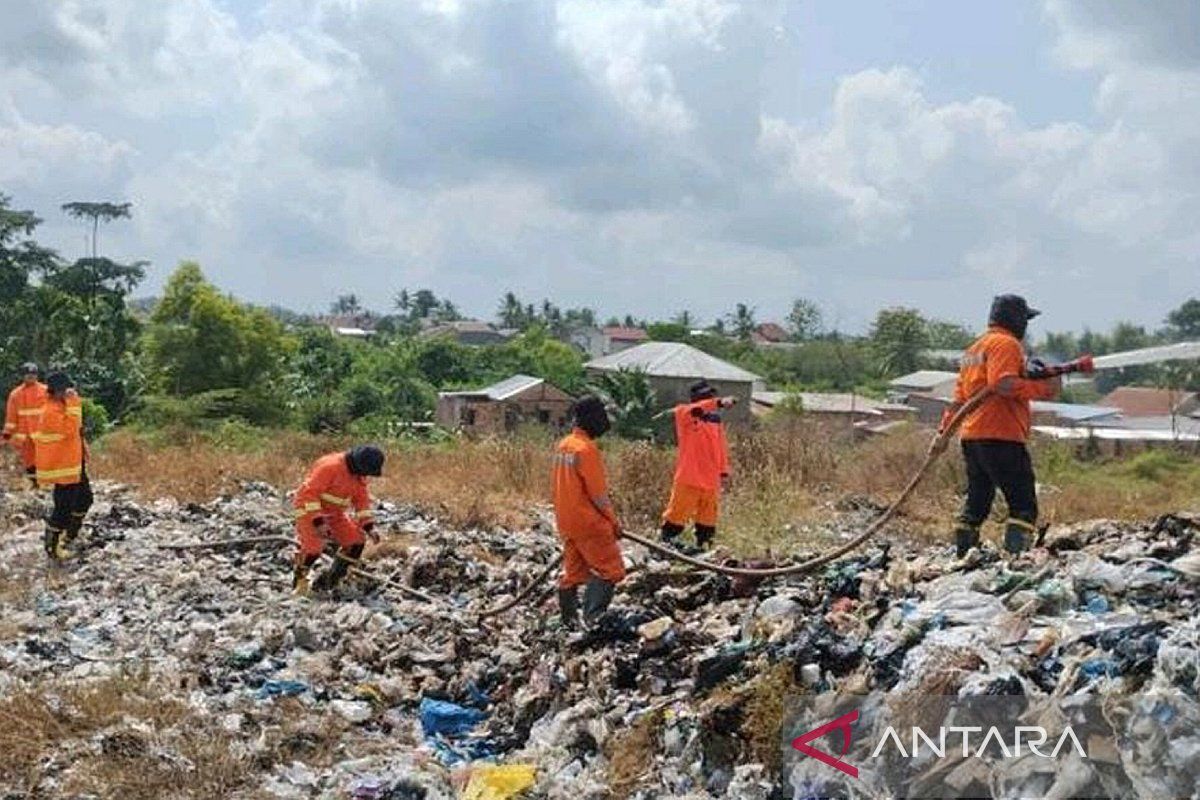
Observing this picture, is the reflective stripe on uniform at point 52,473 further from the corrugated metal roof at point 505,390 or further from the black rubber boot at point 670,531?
the corrugated metal roof at point 505,390

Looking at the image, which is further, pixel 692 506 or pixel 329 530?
pixel 692 506

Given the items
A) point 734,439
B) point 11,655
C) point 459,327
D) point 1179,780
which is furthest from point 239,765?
point 459,327

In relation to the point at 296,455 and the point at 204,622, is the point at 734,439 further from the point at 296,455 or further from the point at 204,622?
the point at 204,622

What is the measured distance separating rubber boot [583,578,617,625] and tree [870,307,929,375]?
68329 mm

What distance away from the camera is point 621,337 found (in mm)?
91438

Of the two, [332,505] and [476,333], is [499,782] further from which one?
[476,333]

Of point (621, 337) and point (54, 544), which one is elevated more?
point (621, 337)

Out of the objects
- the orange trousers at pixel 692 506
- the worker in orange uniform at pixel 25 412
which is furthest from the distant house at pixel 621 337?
the orange trousers at pixel 692 506

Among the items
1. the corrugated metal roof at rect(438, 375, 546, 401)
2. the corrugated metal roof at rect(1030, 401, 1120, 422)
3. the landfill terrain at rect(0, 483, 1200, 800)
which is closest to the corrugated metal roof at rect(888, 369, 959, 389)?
the corrugated metal roof at rect(1030, 401, 1120, 422)

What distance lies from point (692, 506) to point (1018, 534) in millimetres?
3025

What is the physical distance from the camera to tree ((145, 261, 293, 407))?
1350 inches

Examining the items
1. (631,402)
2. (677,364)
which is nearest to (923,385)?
(677,364)

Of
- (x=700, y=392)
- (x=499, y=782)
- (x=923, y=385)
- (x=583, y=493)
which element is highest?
(x=700, y=392)

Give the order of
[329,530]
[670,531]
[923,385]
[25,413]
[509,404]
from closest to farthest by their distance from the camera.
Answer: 1. [329,530]
2. [670,531]
3. [25,413]
4. [509,404]
5. [923,385]
